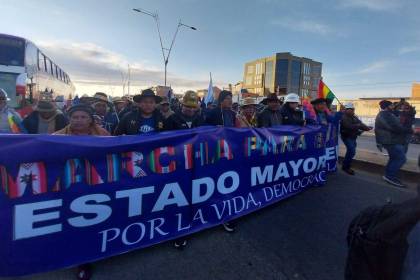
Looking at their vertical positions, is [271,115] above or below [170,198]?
above

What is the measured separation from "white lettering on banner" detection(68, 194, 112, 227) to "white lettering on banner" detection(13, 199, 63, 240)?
5.2 inches

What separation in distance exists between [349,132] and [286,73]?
87337mm

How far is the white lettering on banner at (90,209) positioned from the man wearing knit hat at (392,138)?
5461mm

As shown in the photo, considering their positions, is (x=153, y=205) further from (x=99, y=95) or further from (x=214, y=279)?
(x=99, y=95)

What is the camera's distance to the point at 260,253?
312 cm

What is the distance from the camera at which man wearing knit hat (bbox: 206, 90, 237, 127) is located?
527 centimetres

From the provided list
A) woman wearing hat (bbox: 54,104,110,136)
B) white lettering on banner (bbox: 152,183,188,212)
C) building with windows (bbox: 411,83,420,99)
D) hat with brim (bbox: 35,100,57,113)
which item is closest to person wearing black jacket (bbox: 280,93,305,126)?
white lettering on banner (bbox: 152,183,188,212)

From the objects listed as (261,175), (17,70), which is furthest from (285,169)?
(17,70)

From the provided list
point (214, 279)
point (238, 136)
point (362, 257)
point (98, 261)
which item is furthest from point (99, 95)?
point (362, 257)

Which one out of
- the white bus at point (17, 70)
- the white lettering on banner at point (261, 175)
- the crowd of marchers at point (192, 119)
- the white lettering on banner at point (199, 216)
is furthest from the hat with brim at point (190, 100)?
the white bus at point (17, 70)

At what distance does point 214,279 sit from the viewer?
8.71ft

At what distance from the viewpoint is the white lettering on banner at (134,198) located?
2895 mm

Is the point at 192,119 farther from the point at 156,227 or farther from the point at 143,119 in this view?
the point at 156,227

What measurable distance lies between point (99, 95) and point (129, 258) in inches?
180
